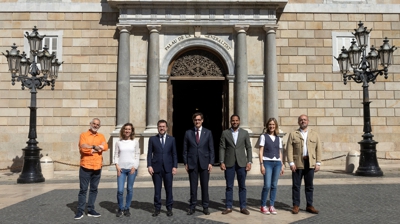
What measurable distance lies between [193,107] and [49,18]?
337 inches

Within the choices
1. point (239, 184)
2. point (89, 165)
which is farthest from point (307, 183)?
point (89, 165)

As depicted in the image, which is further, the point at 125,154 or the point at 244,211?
the point at 125,154

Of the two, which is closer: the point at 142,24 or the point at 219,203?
the point at 219,203

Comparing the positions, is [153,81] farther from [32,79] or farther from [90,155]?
[90,155]

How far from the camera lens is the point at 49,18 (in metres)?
15.6

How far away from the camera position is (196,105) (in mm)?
20250

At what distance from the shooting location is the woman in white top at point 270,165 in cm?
671

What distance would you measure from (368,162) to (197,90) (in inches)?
388

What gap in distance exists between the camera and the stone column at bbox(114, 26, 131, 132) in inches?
583

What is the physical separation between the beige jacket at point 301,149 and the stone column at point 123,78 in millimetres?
9285

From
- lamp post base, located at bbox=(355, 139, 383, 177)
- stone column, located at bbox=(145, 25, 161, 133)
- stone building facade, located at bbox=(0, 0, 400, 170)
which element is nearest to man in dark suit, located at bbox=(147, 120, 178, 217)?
stone column, located at bbox=(145, 25, 161, 133)


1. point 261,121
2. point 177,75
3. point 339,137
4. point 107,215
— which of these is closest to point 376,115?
point 339,137

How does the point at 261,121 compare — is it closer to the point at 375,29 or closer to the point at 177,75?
the point at 177,75

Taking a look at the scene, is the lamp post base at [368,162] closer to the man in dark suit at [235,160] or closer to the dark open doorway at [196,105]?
the dark open doorway at [196,105]
